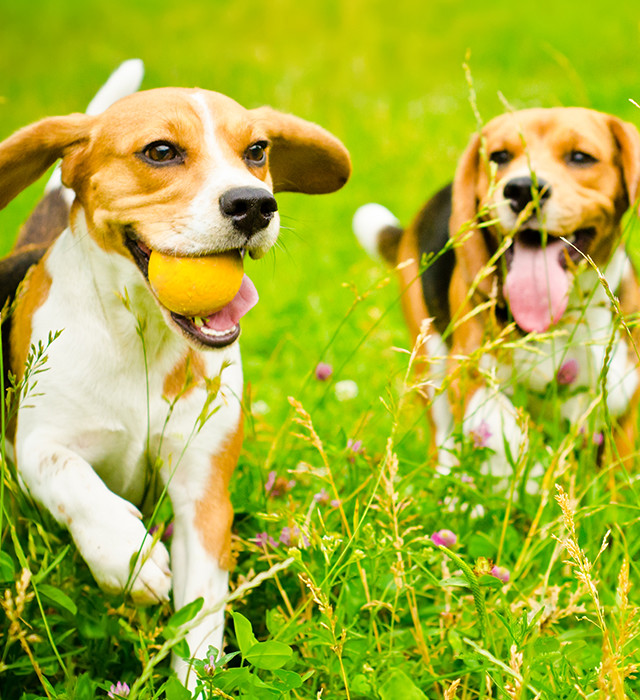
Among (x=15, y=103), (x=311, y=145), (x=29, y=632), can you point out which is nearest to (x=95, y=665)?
(x=29, y=632)

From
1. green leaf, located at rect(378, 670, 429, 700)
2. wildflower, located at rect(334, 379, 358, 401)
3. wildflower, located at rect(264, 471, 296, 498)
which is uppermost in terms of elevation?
green leaf, located at rect(378, 670, 429, 700)

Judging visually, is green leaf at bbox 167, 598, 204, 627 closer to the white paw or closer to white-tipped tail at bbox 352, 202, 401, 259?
the white paw

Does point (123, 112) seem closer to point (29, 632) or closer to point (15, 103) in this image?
point (29, 632)

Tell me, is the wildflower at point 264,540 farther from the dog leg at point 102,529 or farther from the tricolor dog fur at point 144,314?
the dog leg at point 102,529

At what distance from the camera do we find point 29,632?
216 cm

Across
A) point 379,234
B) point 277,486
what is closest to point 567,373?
point 277,486

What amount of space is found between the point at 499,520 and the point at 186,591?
2.99 feet

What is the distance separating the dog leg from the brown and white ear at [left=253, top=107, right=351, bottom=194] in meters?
1.21

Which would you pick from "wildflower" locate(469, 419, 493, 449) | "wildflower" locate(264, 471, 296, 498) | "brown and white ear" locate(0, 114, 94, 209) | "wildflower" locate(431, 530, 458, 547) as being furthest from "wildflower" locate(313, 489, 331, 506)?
"brown and white ear" locate(0, 114, 94, 209)

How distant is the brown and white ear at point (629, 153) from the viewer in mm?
3412

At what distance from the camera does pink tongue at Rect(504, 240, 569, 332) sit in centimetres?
331

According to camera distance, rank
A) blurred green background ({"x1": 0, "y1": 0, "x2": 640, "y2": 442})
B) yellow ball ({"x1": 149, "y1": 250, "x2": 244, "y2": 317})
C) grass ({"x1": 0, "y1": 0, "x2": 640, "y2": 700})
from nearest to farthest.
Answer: grass ({"x1": 0, "y1": 0, "x2": 640, "y2": 700})
yellow ball ({"x1": 149, "y1": 250, "x2": 244, "y2": 317})
blurred green background ({"x1": 0, "y1": 0, "x2": 640, "y2": 442})

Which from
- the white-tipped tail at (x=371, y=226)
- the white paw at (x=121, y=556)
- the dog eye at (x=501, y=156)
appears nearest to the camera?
the white paw at (x=121, y=556)

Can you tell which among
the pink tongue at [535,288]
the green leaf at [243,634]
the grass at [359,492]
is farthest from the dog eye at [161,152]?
the pink tongue at [535,288]
